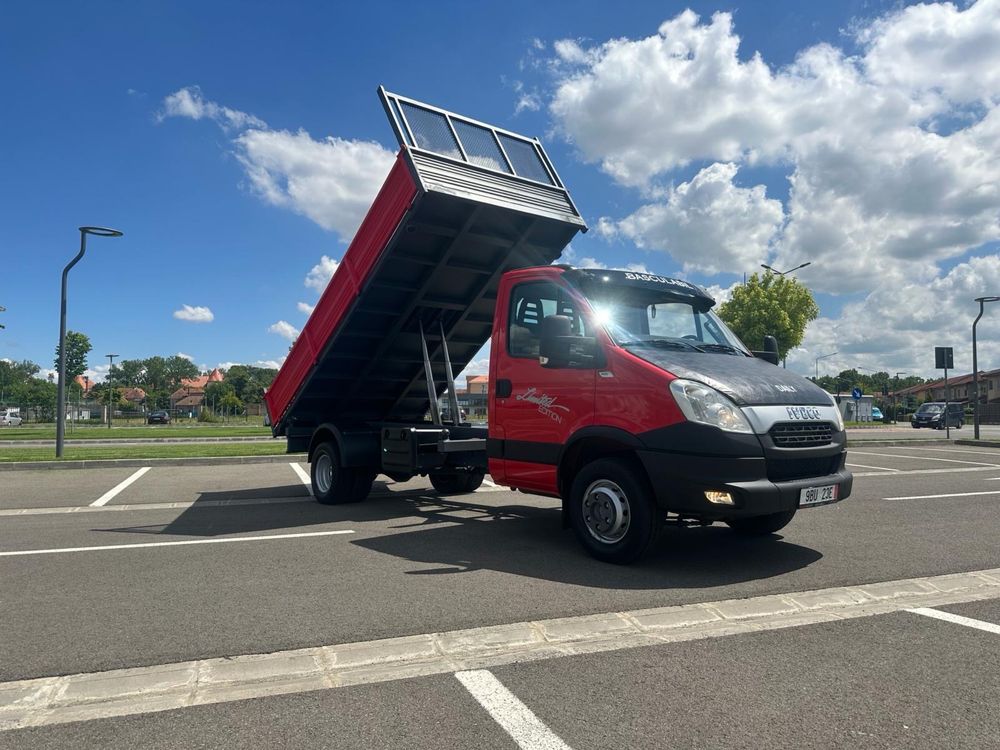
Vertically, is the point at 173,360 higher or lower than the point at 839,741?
higher

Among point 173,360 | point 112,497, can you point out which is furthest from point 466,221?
point 173,360

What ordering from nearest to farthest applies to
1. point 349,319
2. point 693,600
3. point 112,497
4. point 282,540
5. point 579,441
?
point 693,600 → point 579,441 → point 282,540 → point 349,319 → point 112,497

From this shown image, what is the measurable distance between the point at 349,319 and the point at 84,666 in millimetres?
4652

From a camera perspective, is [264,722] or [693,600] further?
[693,600]

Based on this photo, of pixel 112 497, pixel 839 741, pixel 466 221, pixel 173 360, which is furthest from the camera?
pixel 173 360

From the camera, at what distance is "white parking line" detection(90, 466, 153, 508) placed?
8.70 metres

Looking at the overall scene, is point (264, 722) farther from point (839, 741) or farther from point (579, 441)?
point (579, 441)

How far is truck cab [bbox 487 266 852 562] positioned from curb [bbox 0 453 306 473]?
26.3ft

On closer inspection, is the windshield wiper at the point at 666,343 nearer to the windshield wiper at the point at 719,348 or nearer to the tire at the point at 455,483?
the windshield wiper at the point at 719,348

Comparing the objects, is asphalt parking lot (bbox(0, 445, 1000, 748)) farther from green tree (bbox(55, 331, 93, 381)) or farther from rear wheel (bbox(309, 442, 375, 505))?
green tree (bbox(55, 331, 93, 381))

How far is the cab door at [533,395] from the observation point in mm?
5395

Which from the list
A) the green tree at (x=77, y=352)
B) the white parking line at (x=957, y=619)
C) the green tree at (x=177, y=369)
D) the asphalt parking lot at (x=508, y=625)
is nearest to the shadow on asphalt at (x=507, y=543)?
the asphalt parking lot at (x=508, y=625)

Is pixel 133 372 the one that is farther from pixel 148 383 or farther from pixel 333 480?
pixel 333 480

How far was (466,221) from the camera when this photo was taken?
265 inches
